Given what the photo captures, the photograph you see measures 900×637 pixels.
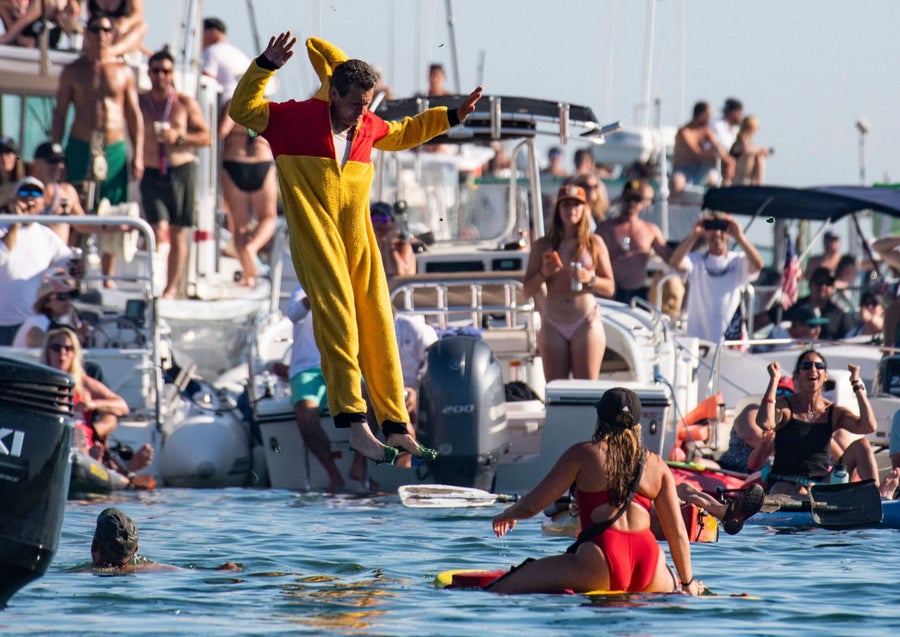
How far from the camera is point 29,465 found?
7.89 metres

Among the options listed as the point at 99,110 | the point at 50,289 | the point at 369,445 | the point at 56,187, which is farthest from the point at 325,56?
the point at 99,110

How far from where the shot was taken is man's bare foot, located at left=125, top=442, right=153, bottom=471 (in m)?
14.5

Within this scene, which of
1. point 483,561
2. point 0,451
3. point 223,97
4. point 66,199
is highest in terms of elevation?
point 223,97

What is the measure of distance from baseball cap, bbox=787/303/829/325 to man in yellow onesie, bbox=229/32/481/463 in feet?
31.8

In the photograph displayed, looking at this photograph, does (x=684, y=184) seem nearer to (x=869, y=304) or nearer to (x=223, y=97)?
(x=869, y=304)

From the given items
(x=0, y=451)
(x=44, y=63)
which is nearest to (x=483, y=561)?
(x=0, y=451)

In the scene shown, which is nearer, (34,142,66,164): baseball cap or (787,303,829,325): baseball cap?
(34,142,66,164): baseball cap

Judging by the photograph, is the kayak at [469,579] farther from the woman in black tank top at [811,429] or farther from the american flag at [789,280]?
the american flag at [789,280]

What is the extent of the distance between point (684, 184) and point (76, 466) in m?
11.8

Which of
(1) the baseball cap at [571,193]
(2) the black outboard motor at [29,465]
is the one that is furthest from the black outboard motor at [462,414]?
(2) the black outboard motor at [29,465]

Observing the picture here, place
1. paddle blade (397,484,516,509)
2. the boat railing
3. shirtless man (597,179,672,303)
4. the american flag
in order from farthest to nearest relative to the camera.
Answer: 1. the american flag
2. shirtless man (597,179,672,303)
3. the boat railing
4. paddle blade (397,484,516,509)

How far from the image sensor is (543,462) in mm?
13914

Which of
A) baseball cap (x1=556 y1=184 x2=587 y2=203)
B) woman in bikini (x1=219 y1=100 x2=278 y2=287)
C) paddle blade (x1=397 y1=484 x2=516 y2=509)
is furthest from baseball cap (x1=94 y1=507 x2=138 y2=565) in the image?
woman in bikini (x1=219 y1=100 x2=278 y2=287)

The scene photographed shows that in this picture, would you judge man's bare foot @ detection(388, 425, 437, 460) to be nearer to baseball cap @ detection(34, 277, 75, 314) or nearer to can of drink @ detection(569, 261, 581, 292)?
can of drink @ detection(569, 261, 581, 292)
